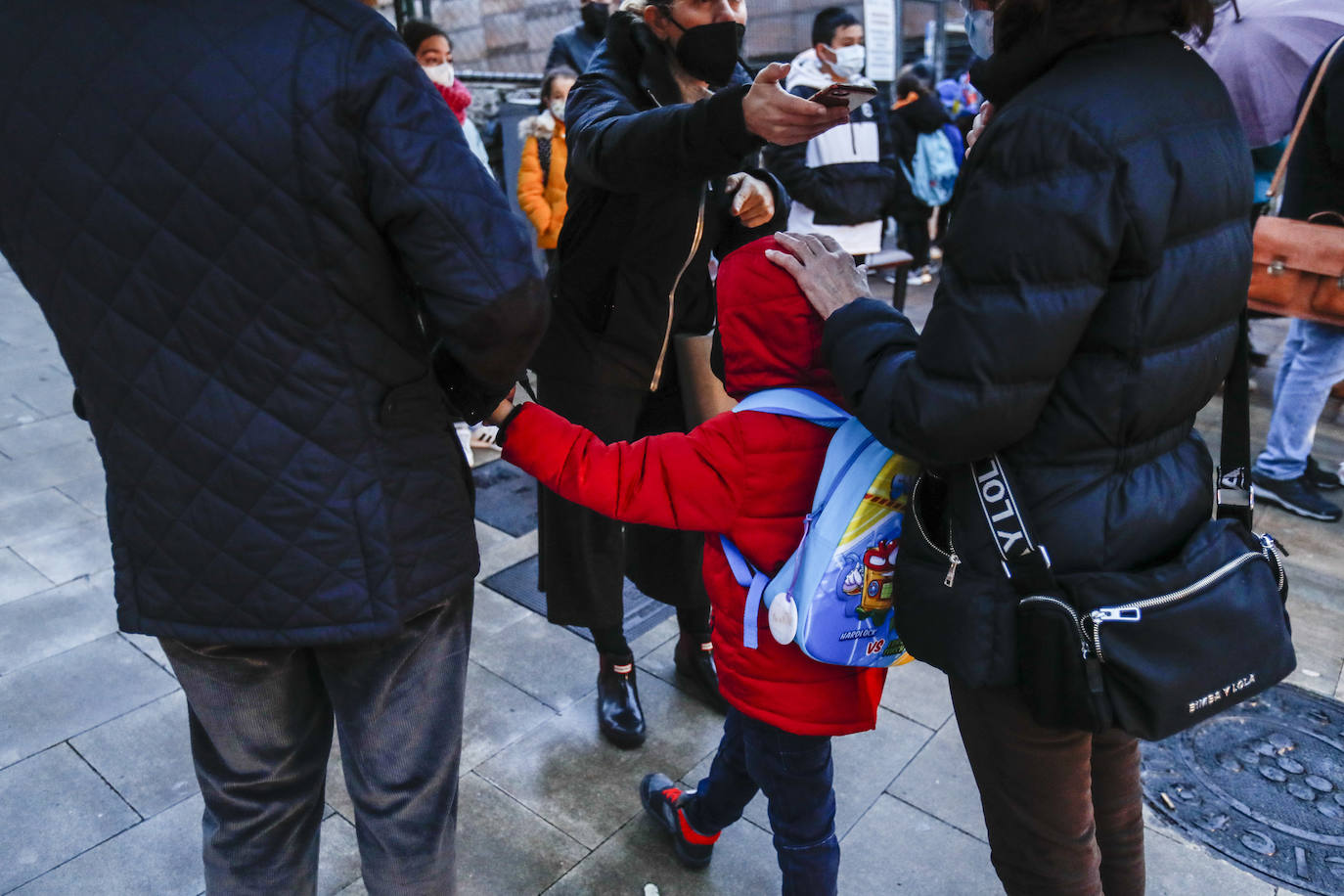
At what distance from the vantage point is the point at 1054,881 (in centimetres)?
172

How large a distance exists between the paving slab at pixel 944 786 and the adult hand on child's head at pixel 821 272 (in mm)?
1572

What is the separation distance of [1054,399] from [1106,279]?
0.19m

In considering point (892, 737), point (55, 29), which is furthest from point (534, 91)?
point (55, 29)

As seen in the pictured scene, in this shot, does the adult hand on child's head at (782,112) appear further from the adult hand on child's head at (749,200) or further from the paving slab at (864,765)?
the paving slab at (864,765)

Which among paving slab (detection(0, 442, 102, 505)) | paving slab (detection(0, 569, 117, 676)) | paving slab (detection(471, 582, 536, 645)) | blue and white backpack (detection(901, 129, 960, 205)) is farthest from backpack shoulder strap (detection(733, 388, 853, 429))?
blue and white backpack (detection(901, 129, 960, 205))

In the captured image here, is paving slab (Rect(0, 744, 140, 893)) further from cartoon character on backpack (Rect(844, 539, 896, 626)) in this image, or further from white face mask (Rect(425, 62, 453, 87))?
white face mask (Rect(425, 62, 453, 87))

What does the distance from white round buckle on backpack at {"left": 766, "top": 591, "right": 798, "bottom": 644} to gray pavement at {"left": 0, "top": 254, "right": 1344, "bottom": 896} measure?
1.00 m

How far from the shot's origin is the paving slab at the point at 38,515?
13.4ft

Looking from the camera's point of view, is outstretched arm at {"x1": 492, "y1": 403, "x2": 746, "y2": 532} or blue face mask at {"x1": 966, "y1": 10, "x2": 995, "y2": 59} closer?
blue face mask at {"x1": 966, "y1": 10, "x2": 995, "y2": 59}

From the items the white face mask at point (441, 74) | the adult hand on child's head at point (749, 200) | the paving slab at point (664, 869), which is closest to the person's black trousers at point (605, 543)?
the adult hand on child's head at point (749, 200)

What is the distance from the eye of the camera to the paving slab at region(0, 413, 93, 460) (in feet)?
15.8

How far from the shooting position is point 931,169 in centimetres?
789

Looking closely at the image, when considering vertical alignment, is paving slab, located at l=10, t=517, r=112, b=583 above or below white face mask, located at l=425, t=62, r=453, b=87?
below

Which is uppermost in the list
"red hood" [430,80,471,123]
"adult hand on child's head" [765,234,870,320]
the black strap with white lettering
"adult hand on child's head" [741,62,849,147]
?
"adult hand on child's head" [741,62,849,147]
